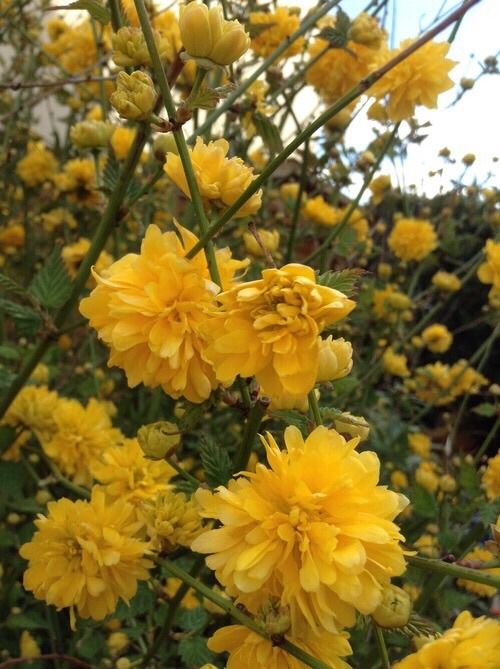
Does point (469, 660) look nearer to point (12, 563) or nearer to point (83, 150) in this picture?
point (83, 150)

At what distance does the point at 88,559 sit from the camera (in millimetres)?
555

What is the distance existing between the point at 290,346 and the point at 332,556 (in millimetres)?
133

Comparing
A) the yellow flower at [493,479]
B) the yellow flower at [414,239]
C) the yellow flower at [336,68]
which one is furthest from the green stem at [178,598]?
the yellow flower at [414,239]

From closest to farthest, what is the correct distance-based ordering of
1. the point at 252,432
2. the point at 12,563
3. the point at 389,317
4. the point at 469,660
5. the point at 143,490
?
the point at 469,660
the point at 252,432
the point at 143,490
the point at 12,563
the point at 389,317

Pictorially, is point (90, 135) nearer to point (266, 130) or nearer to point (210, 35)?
point (266, 130)

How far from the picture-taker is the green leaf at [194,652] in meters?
0.67

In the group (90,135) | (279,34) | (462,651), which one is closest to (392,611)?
(462,651)

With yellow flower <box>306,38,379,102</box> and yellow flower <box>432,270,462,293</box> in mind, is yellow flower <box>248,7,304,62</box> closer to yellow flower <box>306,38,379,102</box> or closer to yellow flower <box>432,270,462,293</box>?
yellow flower <box>306,38,379,102</box>

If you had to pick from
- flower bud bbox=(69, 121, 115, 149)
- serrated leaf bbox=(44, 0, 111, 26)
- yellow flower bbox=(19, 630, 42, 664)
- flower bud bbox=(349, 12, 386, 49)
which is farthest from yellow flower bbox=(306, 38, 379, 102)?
yellow flower bbox=(19, 630, 42, 664)

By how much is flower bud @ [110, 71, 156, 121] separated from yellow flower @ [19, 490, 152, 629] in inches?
13.9

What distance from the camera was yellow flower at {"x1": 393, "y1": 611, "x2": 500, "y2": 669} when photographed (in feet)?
1.20

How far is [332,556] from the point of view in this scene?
0.38m

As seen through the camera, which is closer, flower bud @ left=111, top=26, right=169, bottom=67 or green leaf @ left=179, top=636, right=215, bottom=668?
flower bud @ left=111, top=26, right=169, bottom=67

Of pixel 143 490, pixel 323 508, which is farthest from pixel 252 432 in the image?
pixel 143 490
